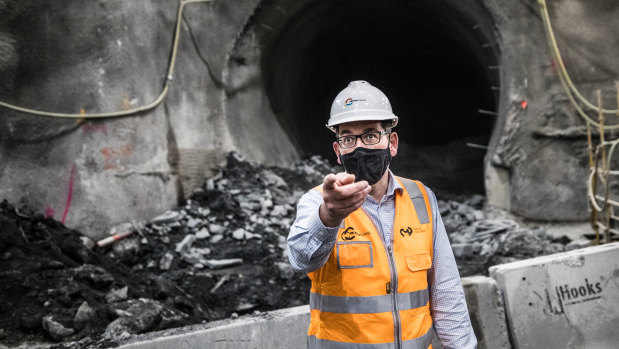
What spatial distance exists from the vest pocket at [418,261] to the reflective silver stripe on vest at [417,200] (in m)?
0.14

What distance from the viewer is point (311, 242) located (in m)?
1.64

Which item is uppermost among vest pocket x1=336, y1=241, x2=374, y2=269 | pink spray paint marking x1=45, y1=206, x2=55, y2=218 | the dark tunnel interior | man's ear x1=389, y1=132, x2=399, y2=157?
the dark tunnel interior

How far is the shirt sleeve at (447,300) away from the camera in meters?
1.93

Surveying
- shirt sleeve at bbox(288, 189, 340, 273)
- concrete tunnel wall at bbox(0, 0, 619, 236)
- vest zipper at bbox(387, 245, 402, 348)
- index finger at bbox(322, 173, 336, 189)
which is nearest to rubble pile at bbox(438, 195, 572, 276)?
concrete tunnel wall at bbox(0, 0, 619, 236)

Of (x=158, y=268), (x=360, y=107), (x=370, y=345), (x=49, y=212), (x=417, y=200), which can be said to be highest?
(x=360, y=107)

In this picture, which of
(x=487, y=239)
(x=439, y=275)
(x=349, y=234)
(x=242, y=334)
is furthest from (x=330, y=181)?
(x=487, y=239)

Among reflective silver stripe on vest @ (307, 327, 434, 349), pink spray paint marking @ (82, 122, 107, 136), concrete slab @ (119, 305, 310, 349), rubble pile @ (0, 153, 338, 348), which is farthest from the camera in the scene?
pink spray paint marking @ (82, 122, 107, 136)

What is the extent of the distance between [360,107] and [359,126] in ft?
0.25

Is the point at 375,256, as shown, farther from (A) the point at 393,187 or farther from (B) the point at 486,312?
(B) the point at 486,312

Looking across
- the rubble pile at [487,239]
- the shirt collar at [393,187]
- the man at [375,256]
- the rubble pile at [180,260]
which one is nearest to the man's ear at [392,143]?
the man at [375,256]

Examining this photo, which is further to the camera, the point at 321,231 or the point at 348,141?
the point at 348,141

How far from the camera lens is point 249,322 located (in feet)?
9.60

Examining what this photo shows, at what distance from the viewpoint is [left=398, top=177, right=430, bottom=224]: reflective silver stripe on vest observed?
1930 mm

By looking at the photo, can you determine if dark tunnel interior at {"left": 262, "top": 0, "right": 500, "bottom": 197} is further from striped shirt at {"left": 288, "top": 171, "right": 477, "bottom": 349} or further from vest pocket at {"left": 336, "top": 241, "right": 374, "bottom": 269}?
vest pocket at {"left": 336, "top": 241, "right": 374, "bottom": 269}
